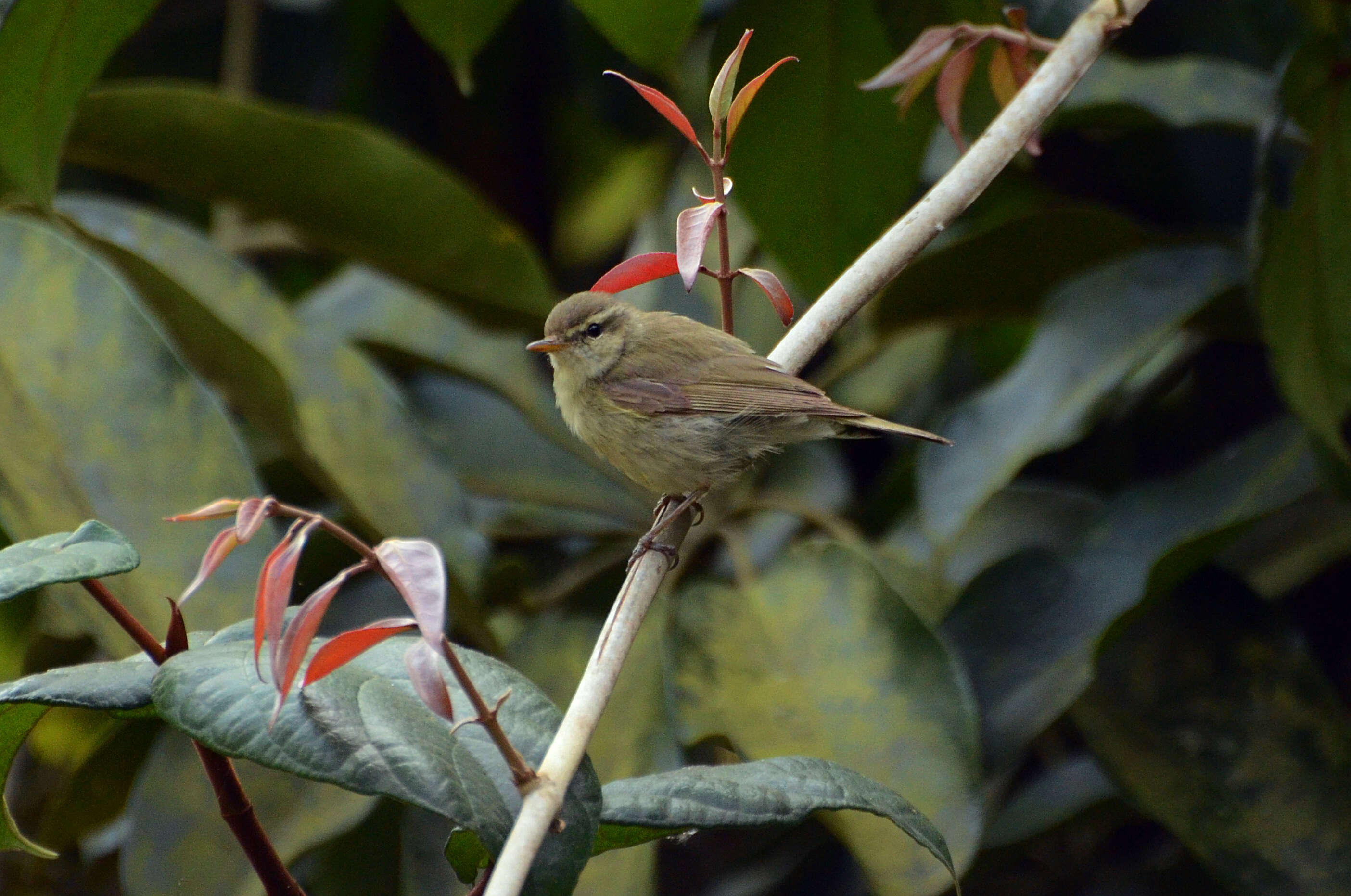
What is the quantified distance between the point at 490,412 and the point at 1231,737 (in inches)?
70.0

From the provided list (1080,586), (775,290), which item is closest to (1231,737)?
(1080,586)

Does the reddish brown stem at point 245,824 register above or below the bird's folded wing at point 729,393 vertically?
above

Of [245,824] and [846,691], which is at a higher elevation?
[245,824]

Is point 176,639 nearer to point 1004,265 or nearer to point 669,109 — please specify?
point 669,109

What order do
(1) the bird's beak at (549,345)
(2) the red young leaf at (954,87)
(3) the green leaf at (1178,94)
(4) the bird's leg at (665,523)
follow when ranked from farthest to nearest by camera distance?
(1) the bird's beak at (549,345) → (3) the green leaf at (1178,94) → (2) the red young leaf at (954,87) → (4) the bird's leg at (665,523)

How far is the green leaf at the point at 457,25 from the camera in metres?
2.06

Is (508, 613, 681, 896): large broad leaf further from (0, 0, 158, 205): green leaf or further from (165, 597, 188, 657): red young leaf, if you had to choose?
(0, 0, 158, 205): green leaf

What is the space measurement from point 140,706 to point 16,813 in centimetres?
154

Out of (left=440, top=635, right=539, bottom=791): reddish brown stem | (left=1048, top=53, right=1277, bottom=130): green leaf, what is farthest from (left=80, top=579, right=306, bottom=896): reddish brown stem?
(left=1048, top=53, right=1277, bottom=130): green leaf

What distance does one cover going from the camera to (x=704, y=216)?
1.42m

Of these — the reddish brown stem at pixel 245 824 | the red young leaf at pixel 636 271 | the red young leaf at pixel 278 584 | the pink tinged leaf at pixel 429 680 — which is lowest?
the reddish brown stem at pixel 245 824

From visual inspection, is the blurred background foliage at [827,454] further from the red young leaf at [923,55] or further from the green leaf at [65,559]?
the green leaf at [65,559]

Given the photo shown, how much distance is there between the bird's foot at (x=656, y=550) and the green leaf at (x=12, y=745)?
0.74m

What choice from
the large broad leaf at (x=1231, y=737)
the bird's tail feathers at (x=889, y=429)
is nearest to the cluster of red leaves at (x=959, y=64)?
the bird's tail feathers at (x=889, y=429)
